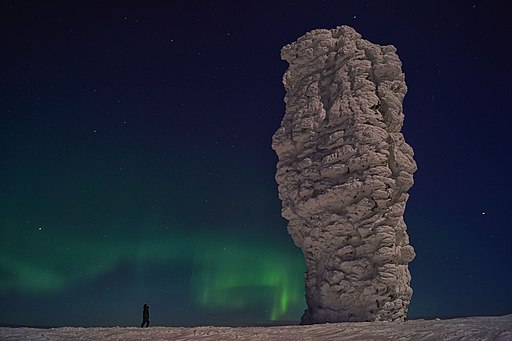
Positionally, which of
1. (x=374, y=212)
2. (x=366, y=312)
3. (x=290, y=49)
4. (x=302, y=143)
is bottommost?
(x=366, y=312)

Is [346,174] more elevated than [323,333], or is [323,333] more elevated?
[346,174]

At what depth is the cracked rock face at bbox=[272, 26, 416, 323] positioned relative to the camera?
22.2 m

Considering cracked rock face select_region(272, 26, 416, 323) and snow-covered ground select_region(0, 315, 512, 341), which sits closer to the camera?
snow-covered ground select_region(0, 315, 512, 341)

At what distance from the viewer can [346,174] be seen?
23250 millimetres

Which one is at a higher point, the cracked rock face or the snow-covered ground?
the cracked rock face

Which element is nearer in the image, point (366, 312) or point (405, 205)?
point (366, 312)

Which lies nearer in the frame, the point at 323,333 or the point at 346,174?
the point at 323,333

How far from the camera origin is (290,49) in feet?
87.7

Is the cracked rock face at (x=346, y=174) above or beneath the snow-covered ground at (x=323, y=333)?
above

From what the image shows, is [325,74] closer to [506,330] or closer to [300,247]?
[300,247]

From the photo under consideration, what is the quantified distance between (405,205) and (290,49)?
1090 centimetres

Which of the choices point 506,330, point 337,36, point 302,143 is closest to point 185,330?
point 506,330

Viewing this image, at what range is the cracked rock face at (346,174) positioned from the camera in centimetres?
2217

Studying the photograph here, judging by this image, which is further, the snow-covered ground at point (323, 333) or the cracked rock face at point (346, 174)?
the cracked rock face at point (346, 174)
